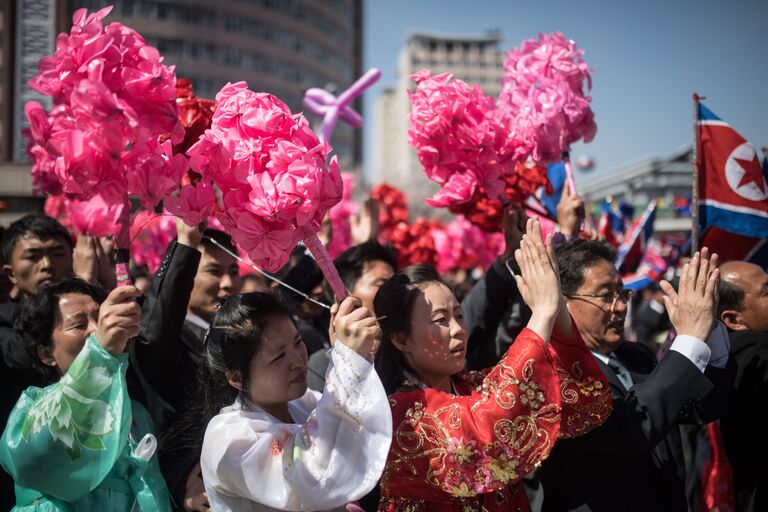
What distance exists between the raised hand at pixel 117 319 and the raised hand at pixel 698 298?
1874 mm

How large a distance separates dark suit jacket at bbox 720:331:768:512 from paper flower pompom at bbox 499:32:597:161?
124 centimetres

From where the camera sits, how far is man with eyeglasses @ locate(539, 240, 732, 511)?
2445 millimetres

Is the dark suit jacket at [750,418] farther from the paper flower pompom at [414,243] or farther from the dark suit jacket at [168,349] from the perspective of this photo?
the paper flower pompom at [414,243]

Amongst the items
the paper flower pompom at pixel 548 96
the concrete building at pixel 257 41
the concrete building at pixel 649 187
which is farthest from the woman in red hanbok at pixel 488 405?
the concrete building at pixel 257 41

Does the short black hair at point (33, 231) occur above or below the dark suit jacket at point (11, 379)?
above

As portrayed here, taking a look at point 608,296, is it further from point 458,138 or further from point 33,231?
point 33,231

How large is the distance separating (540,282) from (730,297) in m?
1.68

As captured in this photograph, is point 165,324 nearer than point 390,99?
Yes

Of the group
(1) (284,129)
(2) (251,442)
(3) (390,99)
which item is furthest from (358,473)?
(3) (390,99)

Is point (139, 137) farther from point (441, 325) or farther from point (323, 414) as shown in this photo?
point (441, 325)

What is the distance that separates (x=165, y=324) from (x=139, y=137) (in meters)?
1.15

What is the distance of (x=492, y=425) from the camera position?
7.04 feet

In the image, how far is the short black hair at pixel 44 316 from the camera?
9.26ft

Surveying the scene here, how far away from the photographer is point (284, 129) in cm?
215
